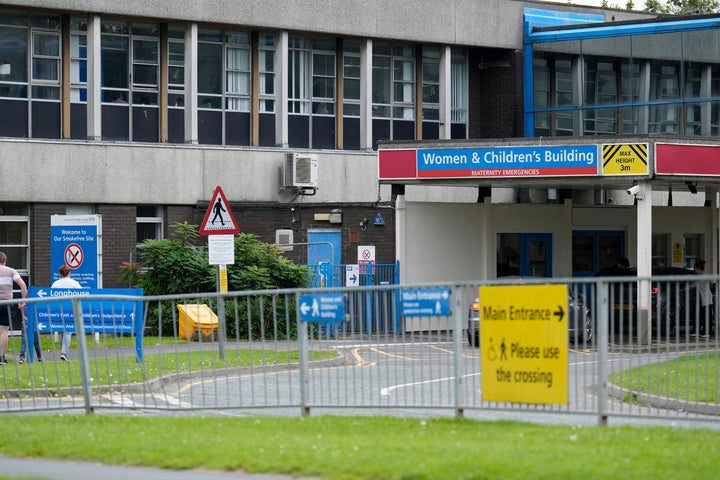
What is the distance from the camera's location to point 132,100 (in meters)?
31.1

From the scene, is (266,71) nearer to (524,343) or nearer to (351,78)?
(351,78)

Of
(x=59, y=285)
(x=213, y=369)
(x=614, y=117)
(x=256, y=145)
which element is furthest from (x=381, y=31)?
(x=213, y=369)

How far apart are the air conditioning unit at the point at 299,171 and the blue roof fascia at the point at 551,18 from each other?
322 inches

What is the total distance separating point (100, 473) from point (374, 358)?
13.0ft

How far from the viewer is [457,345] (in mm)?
12305

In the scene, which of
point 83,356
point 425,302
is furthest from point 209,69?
point 425,302

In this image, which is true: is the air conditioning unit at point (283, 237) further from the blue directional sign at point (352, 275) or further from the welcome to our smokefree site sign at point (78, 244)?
the welcome to our smokefree site sign at point (78, 244)

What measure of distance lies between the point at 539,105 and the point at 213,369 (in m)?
24.3

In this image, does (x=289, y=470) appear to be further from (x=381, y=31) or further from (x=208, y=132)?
(x=381, y=31)

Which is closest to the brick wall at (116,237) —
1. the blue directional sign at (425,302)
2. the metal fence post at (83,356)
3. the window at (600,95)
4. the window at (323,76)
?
the window at (323,76)

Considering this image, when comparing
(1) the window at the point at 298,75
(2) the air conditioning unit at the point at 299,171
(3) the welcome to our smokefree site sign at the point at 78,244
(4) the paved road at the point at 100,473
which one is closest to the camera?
(4) the paved road at the point at 100,473

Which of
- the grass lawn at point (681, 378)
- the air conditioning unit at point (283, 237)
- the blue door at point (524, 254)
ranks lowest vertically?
the grass lawn at point (681, 378)

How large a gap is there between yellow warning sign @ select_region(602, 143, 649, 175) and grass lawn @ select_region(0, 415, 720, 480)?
15.4 m

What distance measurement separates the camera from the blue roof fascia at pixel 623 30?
1289 inches
